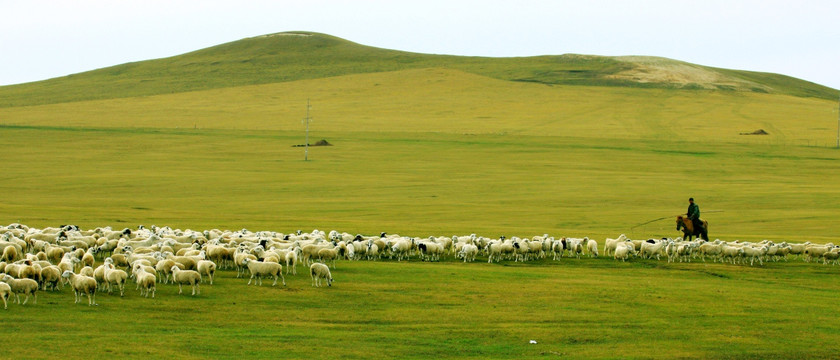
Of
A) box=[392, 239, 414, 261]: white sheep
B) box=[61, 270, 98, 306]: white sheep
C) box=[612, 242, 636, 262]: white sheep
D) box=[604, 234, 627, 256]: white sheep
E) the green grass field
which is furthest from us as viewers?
box=[604, 234, 627, 256]: white sheep

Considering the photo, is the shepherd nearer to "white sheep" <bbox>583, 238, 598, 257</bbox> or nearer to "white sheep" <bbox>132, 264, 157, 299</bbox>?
"white sheep" <bbox>583, 238, 598, 257</bbox>

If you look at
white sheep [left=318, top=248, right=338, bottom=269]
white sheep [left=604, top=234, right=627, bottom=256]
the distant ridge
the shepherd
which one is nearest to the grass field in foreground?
white sheep [left=318, top=248, right=338, bottom=269]

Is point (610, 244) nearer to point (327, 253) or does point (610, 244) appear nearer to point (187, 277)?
point (327, 253)

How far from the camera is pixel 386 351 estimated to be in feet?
45.0

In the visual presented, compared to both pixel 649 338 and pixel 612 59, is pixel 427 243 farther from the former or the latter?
pixel 612 59

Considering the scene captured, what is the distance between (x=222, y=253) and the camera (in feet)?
70.4

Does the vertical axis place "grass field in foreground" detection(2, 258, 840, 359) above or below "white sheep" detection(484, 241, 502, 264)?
below

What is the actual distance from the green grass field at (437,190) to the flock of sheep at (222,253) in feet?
1.83

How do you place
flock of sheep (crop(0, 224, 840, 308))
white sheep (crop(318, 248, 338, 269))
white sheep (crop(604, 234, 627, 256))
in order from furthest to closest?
white sheep (crop(604, 234, 627, 256))
white sheep (crop(318, 248, 338, 269))
flock of sheep (crop(0, 224, 840, 308))

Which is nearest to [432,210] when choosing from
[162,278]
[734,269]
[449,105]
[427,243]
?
[427,243]

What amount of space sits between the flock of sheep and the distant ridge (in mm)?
104754

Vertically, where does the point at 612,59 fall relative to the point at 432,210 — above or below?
above

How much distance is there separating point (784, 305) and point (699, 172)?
49.0 meters

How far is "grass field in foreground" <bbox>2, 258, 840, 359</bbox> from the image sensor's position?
13727 mm
